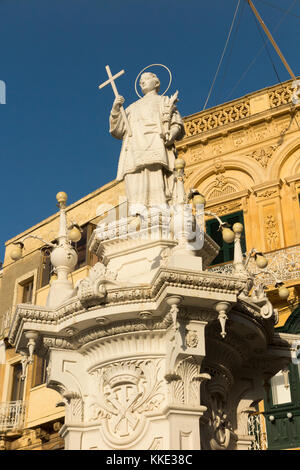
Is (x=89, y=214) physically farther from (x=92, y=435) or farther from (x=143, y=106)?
(x=92, y=435)

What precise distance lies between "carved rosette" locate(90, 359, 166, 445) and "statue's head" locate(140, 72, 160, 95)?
4.95 metres

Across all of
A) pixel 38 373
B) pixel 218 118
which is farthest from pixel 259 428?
pixel 218 118

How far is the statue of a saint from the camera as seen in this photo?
10.8 m

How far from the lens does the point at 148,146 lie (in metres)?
11.0

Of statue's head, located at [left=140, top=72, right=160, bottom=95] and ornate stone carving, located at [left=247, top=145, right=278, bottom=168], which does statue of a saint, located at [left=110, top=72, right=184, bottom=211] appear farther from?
ornate stone carving, located at [left=247, top=145, right=278, bottom=168]

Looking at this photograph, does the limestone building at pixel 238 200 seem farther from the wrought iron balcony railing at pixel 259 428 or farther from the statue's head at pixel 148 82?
the statue's head at pixel 148 82

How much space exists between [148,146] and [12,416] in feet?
57.3

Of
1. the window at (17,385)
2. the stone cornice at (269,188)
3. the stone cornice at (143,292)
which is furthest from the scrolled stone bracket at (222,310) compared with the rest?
the window at (17,385)

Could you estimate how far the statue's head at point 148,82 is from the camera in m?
11.8

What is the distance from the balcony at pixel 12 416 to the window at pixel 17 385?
1.55ft

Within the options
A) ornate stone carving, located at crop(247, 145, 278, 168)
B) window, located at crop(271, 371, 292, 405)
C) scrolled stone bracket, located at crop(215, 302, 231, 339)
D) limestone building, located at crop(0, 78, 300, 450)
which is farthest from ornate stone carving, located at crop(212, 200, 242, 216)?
scrolled stone bracket, located at crop(215, 302, 231, 339)

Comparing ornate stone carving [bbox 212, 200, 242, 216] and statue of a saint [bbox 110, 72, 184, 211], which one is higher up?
ornate stone carving [bbox 212, 200, 242, 216]

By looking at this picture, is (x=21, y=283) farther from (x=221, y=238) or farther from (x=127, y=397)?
(x=127, y=397)
